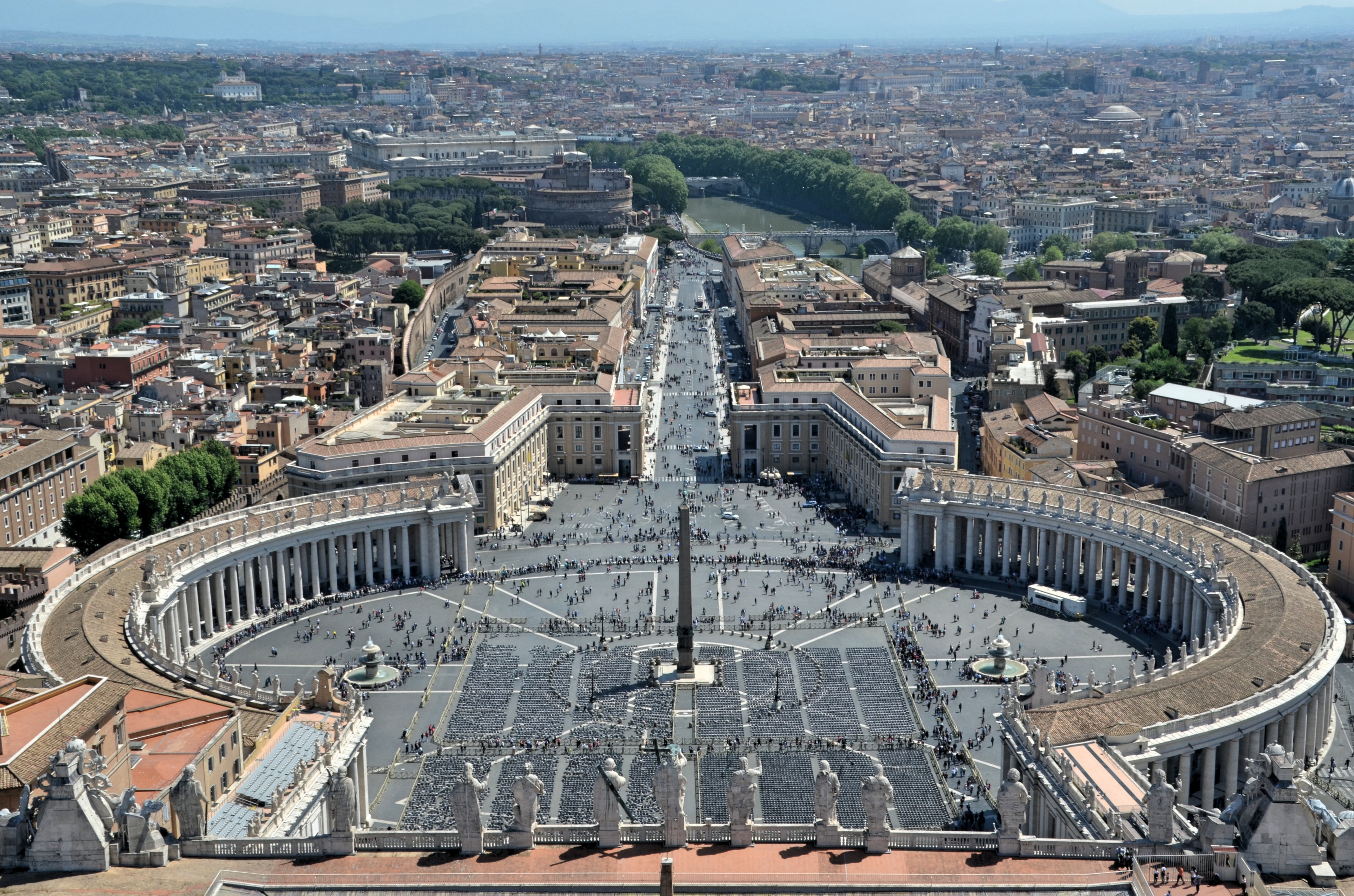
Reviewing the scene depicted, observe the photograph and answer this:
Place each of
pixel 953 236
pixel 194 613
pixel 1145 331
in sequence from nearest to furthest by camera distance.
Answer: pixel 194 613, pixel 1145 331, pixel 953 236

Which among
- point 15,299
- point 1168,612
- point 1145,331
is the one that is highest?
point 15,299

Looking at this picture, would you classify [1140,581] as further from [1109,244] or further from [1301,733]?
[1109,244]

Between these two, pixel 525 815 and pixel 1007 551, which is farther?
pixel 1007 551

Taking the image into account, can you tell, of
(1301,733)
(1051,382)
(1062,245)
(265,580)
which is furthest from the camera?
(1062,245)

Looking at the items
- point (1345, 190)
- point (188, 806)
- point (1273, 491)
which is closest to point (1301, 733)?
point (1273, 491)

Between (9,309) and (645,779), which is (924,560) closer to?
(645,779)

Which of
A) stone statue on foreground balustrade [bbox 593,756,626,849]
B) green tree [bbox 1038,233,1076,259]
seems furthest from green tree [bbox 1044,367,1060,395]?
stone statue on foreground balustrade [bbox 593,756,626,849]
